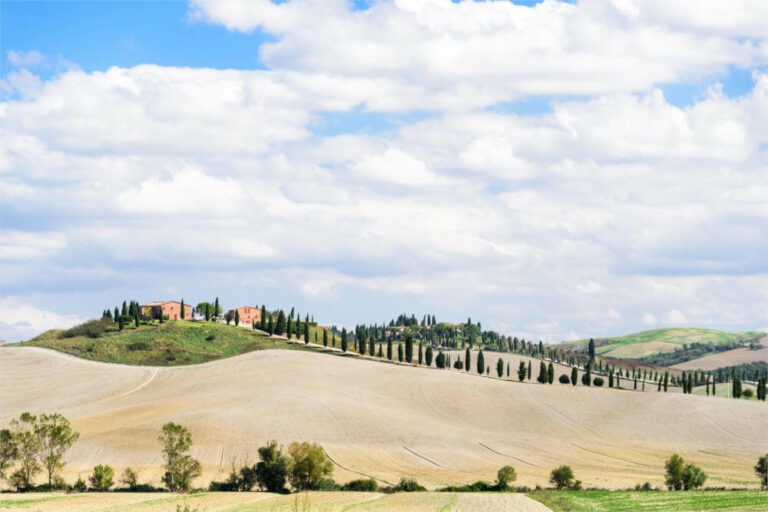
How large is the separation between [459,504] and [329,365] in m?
119

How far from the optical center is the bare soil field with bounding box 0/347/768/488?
10425cm

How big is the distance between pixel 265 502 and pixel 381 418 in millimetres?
66120

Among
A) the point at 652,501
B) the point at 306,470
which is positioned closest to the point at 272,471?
the point at 306,470

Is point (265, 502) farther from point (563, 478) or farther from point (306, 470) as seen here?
point (563, 478)

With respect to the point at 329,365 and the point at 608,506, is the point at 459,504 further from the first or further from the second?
the point at 329,365

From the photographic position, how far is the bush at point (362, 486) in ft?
269

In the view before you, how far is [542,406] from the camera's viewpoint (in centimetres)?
15088

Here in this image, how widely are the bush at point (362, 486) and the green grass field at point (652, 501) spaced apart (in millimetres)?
15583

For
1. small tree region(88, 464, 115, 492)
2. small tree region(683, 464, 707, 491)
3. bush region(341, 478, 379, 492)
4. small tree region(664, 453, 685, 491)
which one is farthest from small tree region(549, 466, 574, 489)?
small tree region(88, 464, 115, 492)

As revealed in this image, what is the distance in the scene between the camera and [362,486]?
82.8 metres

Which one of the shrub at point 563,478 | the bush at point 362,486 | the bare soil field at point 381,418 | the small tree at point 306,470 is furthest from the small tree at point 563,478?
the small tree at point 306,470

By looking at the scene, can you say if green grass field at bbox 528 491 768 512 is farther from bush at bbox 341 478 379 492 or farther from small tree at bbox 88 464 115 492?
small tree at bbox 88 464 115 492

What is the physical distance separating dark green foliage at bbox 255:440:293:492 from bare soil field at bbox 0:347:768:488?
9.21 meters

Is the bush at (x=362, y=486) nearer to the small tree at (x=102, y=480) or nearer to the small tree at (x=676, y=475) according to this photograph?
the small tree at (x=102, y=480)
